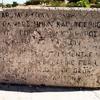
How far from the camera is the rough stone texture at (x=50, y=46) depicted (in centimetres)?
700

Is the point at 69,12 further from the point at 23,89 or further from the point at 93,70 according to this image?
the point at 23,89

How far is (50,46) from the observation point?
23.3 ft

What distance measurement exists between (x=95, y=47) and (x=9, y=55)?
4.99 ft

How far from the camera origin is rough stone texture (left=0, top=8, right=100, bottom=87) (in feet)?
23.0

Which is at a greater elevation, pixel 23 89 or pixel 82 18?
pixel 82 18

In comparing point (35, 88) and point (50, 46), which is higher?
point (50, 46)

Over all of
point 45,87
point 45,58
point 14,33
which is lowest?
point 45,87

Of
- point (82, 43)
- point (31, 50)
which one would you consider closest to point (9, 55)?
point (31, 50)

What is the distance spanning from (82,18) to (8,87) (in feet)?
5.83

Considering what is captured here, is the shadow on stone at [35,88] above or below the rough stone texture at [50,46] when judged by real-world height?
below

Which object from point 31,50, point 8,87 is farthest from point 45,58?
point 8,87

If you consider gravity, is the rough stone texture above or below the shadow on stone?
above

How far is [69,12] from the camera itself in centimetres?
697

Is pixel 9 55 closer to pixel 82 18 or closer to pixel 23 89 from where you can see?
pixel 23 89
